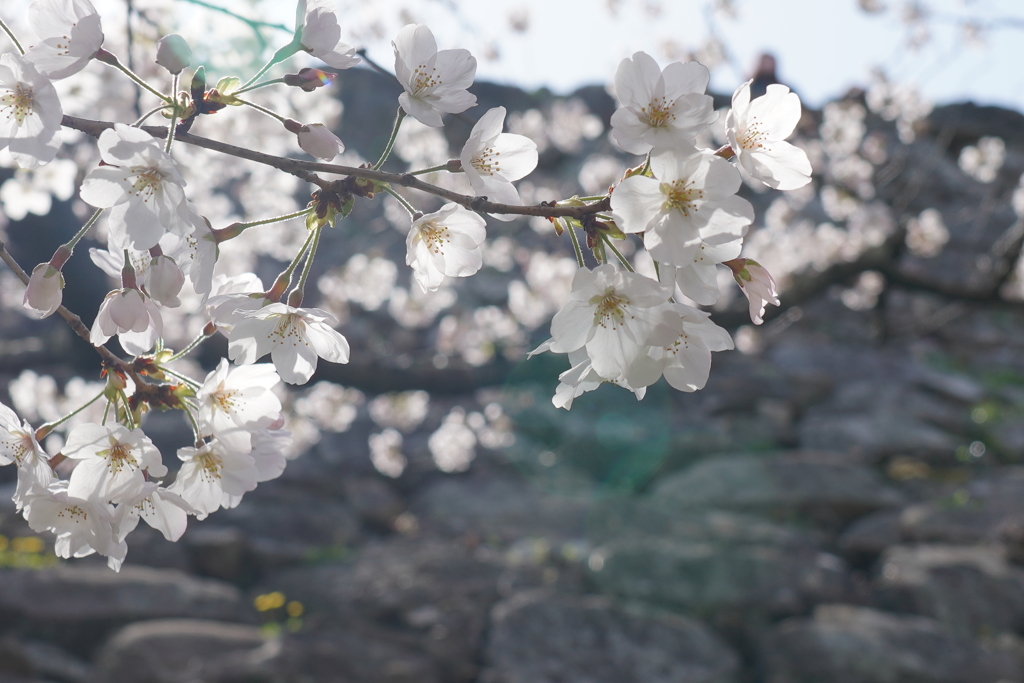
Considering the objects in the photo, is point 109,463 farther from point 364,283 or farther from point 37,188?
point 364,283

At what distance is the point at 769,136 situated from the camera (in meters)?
1.01

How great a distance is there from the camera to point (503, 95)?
1375 centimetres

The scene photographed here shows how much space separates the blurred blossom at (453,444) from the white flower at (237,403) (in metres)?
8.68

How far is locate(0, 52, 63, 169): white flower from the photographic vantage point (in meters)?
0.90

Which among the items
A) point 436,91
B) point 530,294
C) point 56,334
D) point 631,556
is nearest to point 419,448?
point 530,294

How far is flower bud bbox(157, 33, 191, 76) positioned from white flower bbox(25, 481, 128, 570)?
581mm

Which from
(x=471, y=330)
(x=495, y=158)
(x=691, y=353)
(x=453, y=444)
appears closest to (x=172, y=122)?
(x=495, y=158)

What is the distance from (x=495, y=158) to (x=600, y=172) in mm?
8564

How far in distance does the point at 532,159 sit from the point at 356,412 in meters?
10.2

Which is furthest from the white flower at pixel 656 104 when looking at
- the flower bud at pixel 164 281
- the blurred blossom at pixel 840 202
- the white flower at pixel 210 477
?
the blurred blossom at pixel 840 202

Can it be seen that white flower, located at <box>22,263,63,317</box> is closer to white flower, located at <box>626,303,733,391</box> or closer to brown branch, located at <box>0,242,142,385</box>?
brown branch, located at <box>0,242,142,385</box>

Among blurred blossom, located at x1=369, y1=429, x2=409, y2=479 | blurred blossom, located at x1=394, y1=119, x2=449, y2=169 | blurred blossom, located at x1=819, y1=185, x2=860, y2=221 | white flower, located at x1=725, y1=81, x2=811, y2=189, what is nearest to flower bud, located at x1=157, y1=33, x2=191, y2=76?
white flower, located at x1=725, y1=81, x2=811, y2=189

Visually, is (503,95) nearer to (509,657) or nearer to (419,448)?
(419,448)

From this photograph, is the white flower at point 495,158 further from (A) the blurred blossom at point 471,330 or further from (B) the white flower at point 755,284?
(A) the blurred blossom at point 471,330
